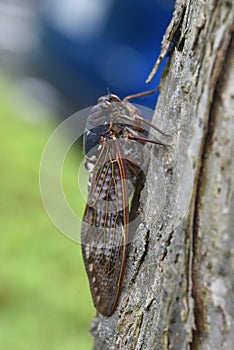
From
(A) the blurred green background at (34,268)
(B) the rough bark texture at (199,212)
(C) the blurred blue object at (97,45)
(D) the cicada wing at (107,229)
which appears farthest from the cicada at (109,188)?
(C) the blurred blue object at (97,45)

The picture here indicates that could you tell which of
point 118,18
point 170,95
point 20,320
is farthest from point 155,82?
point 170,95

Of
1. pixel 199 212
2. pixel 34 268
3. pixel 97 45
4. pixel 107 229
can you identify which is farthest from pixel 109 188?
pixel 97 45

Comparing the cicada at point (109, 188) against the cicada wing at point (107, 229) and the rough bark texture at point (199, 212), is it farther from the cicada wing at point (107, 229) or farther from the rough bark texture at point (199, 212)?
the rough bark texture at point (199, 212)

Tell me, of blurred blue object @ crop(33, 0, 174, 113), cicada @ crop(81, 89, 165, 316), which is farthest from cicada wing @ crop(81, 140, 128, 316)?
blurred blue object @ crop(33, 0, 174, 113)

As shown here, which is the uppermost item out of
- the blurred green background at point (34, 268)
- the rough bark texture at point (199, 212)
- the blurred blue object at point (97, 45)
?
the blurred blue object at point (97, 45)

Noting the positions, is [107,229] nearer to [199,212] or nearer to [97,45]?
[199,212]
